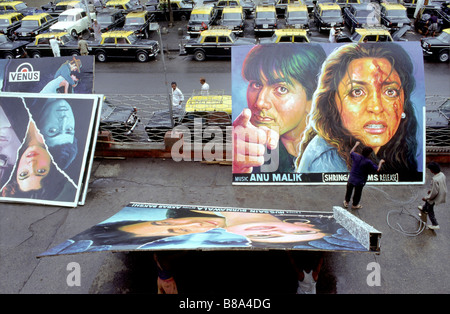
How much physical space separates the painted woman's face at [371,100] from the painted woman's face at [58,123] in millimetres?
5956

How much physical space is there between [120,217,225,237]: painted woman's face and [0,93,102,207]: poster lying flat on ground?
10.0 ft

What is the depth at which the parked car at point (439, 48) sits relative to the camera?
16.4 metres

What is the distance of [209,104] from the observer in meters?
9.41

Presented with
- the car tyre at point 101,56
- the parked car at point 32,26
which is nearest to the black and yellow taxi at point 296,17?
the car tyre at point 101,56

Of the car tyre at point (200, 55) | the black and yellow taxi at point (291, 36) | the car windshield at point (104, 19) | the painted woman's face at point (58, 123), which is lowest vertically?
the painted woman's face at point (58, 123)

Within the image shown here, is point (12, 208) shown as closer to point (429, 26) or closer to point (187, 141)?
point (187, 141)

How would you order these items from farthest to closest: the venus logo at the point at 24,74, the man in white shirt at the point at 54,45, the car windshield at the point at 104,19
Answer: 1. the car windshield at the point at 104,19
2. the man in white shirt at the point at 54,45
3. the venus logo at the point at 24,74

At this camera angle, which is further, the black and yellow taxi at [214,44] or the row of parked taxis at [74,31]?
the row of parked taxis at [74,31]

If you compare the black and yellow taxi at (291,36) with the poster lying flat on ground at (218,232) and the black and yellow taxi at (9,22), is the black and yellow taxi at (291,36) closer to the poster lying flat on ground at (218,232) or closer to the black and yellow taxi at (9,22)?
the poster lying flat on ground at (218,232)

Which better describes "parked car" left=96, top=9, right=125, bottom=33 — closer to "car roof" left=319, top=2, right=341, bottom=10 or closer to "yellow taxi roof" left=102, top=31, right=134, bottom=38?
"yellow taxi roof" left=102, top=31, right=134, bottom=38

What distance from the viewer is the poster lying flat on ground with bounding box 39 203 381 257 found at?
13.1 feet

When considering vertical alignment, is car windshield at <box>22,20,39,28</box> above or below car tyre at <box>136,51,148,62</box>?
above

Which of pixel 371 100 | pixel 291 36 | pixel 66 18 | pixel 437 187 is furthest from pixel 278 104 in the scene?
pixel 66 18

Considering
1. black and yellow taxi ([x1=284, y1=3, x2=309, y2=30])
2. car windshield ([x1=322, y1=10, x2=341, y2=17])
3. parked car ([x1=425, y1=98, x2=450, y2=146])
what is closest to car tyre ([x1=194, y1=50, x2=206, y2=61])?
black and yellow taxi ([x1=284, y1=3, x2=309, y2=30])
